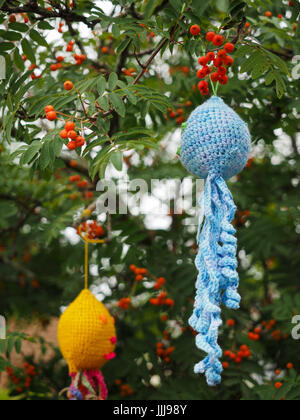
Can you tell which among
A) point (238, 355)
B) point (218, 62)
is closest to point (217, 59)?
point (218, 62)

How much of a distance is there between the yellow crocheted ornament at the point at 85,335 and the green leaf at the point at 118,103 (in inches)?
35.2

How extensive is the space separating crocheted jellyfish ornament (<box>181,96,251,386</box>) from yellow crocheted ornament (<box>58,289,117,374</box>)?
0.78 m

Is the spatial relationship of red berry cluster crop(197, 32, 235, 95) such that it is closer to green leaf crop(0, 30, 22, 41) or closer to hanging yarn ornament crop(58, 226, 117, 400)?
green leaf crop(0, 30, 22, 41)

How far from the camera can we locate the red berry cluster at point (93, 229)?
8.59ft

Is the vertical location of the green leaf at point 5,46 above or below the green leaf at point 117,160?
above

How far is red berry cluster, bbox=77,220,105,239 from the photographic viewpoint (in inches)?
103

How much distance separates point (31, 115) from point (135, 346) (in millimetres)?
1629

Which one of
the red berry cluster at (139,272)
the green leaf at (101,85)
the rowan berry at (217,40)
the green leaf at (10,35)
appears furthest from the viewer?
the red berry cluster at (139,272)

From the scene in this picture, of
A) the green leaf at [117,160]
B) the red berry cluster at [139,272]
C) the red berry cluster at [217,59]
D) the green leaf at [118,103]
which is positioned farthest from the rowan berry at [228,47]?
the red berry cluster at [139,272]

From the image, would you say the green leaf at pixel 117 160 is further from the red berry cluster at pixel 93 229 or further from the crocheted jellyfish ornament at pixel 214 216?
the red berry cluster at pixel 93 229

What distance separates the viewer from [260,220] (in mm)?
3014
